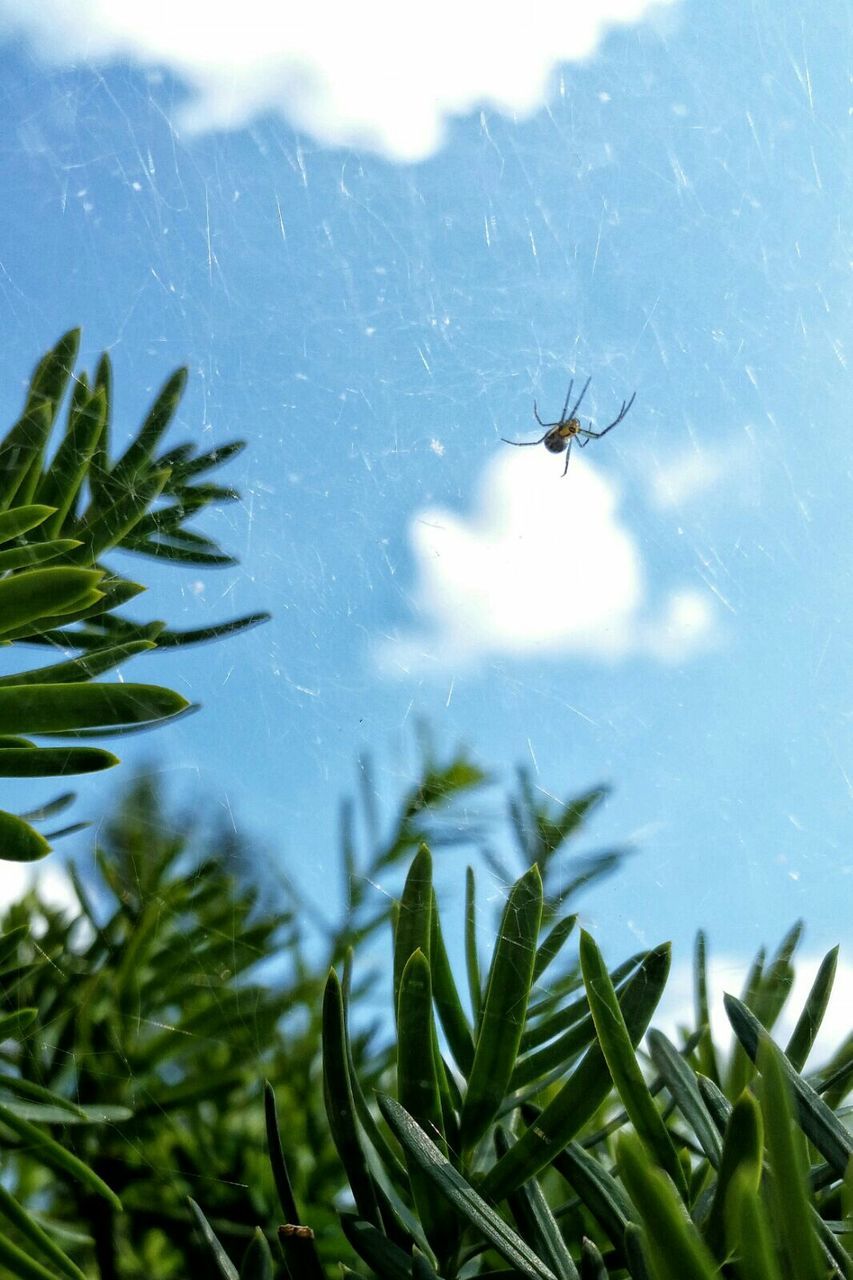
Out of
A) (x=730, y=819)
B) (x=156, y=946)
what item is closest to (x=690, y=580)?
(x=730, y=819)

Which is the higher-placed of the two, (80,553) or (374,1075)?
(80,553)

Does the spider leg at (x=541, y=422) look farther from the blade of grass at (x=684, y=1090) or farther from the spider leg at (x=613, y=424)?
the blade of grass at (x=684, y=1090)

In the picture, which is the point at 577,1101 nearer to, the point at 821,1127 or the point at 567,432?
the point at 821,1127

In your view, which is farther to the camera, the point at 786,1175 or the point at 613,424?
the point at 613,424

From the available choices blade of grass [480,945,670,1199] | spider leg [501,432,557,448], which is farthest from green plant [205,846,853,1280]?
spider leg [501,432,557,448]

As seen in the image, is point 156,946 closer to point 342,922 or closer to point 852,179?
point 342,922

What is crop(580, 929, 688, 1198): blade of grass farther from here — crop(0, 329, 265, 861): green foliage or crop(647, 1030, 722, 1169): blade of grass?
crop(0, 329, 265, 861): green foliage

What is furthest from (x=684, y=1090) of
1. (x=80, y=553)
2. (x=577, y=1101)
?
(x=80, y=553)
